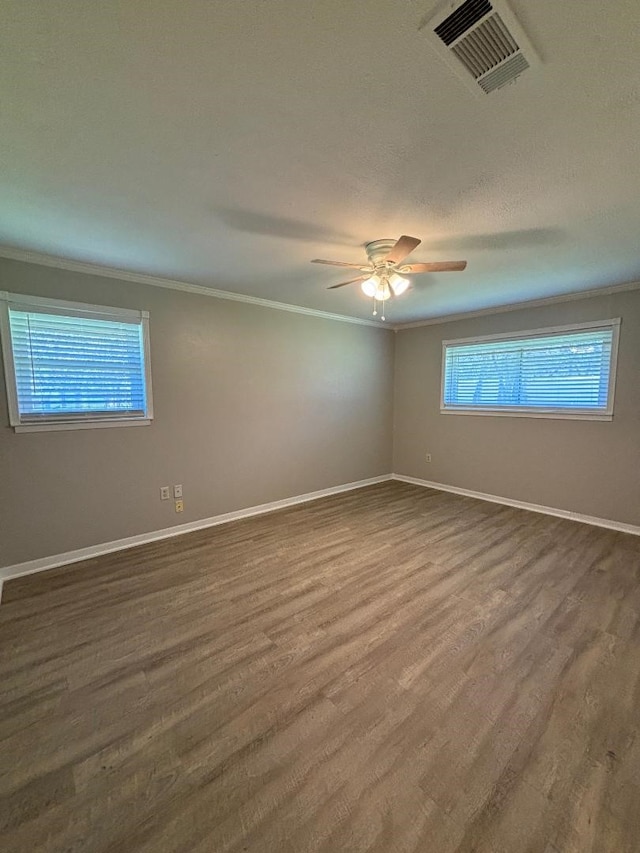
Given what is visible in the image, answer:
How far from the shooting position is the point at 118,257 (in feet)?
8.68

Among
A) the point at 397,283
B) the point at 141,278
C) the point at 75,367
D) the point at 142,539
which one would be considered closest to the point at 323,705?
the point at 142,539

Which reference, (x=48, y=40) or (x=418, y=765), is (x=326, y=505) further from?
(x=48, y=40)

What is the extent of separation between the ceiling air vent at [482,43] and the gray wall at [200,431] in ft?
9.33

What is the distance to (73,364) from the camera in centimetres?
282

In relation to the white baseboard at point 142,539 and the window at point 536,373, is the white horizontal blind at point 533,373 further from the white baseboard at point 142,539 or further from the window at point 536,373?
the white baseboard at point 142,539

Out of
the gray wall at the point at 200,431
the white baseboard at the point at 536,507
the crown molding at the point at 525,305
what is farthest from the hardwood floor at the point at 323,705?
the crown molding at the point at 525,305

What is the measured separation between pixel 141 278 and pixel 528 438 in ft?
14.6

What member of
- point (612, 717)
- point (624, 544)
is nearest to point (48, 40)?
point (612, 717)

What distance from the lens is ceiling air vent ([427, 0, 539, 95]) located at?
93cm

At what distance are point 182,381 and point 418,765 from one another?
3.20 m

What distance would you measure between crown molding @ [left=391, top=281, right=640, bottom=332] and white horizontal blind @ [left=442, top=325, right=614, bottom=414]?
0.34m

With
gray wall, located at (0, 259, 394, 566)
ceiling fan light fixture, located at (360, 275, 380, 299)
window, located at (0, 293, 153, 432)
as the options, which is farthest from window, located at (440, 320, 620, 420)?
window, located at (0, 293, 153, 432)

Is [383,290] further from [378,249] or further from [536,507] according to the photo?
[536,507]

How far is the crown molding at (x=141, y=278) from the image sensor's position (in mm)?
2557
